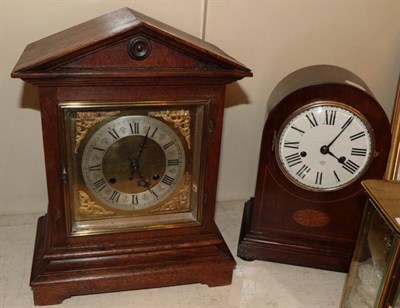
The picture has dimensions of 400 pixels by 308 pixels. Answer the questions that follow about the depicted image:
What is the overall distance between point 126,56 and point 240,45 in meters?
0.55

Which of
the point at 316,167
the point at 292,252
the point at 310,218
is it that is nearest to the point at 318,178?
the point at 316,167

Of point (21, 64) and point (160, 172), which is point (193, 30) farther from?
point (21, 64)

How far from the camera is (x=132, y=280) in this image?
1271 mm

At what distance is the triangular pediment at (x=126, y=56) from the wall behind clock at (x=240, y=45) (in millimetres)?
276

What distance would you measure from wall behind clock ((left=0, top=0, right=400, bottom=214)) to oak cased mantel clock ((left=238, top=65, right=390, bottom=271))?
0.18 m

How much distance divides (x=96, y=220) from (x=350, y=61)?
3.11 feet

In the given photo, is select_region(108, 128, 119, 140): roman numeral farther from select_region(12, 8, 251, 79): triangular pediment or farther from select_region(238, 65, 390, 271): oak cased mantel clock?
select_region(238, 65, 390, 271): oak cased mantel clock

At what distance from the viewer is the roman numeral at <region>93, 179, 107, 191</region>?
1.18 meters

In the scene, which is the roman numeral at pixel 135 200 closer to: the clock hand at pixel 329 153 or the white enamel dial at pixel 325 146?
the white enamel dial at pixel 325 146

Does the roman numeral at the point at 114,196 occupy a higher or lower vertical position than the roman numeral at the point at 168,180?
lower

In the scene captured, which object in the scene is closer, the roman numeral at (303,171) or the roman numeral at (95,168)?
the roman numeral at (95,168)

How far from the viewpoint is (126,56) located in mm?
1036

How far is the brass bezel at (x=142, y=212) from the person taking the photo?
109cm

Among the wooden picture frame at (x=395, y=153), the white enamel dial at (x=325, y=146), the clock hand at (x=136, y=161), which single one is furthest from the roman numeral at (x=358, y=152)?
the clock hand at (x=136, y=161)
